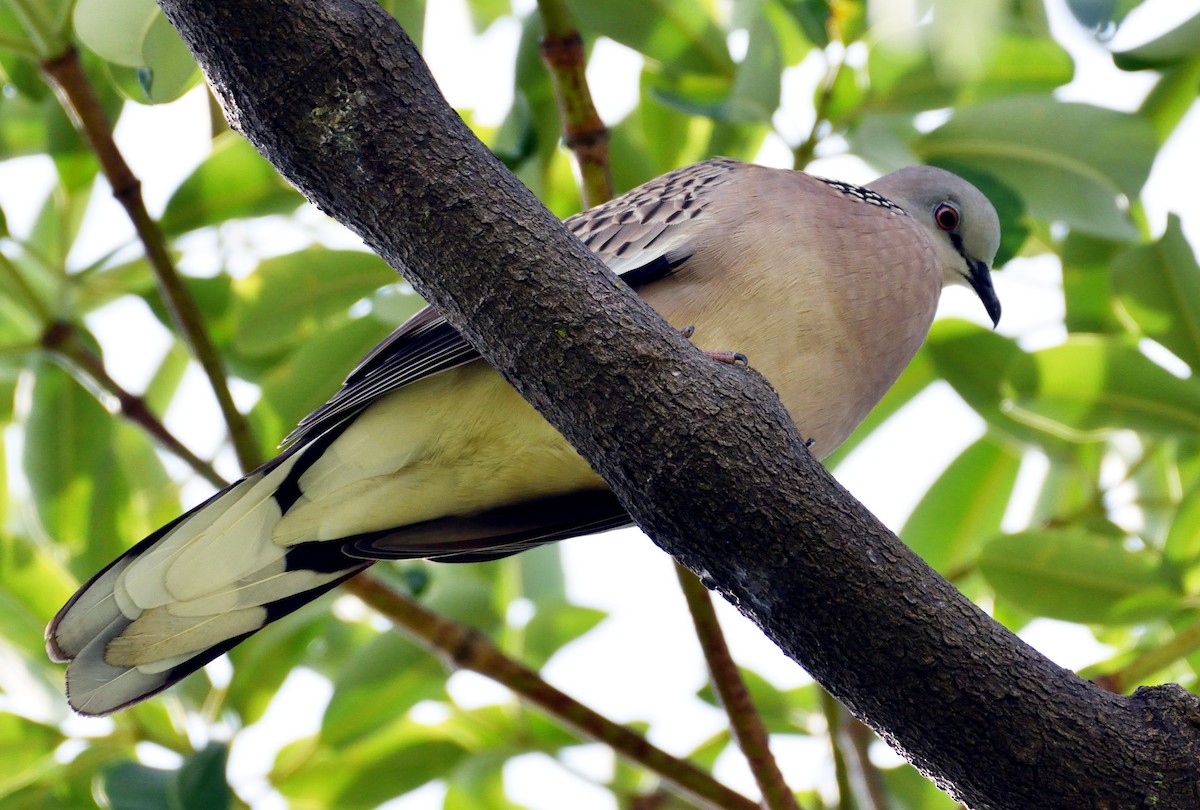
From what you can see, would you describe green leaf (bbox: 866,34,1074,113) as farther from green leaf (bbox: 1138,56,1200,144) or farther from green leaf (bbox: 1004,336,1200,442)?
green leaf (bbox: 1004,336,1200,442)

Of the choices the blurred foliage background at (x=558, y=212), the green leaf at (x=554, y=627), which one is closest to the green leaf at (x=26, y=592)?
the blurred foliage background at (x=558, y=212)

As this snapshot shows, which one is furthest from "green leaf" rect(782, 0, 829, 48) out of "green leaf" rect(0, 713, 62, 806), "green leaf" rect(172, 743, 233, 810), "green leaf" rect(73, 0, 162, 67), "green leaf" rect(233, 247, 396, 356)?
"green leaf" rect(0, 713, 62, 806)

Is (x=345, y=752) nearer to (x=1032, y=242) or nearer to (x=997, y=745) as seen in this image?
(x=997, y=745)

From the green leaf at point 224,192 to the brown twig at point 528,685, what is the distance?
3.28ft

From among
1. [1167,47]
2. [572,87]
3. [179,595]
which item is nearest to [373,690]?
[179,595]

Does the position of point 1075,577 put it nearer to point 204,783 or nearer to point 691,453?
point 691,453

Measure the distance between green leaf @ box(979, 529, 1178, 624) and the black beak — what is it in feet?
2.76

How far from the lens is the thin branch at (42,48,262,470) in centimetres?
274

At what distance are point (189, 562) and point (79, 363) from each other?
0.58m

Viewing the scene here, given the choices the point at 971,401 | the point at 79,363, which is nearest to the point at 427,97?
the point at 79,363

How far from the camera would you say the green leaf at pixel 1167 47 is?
9.30 feet

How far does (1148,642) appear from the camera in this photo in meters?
3.36

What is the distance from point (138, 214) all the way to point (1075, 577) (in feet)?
7.34

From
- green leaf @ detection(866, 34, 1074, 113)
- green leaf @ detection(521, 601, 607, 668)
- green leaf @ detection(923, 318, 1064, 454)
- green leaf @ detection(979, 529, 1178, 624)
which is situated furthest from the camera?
green leaf @ detection(521, 601, 607, 668)
